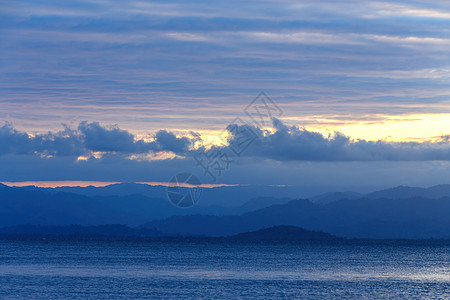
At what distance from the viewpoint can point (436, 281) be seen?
140 metres

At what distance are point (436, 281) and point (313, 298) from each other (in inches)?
1864

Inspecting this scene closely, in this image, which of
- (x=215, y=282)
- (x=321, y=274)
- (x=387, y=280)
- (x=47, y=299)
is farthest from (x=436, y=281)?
(x=47, y=299)

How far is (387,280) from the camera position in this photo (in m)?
140

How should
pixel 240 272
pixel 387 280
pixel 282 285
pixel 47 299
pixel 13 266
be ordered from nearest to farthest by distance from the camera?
1. pixel 47 299
2. pixel 282 285
3. pixel 387 280
4. pixel 240 272
5. pixel 13 266

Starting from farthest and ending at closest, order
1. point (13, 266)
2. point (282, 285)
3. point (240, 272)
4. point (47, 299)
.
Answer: point (13, 266)
point (240, 272)
point (282, 285)
point (47, 299)

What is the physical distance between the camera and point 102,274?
142 meters

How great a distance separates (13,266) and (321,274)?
7872 cm

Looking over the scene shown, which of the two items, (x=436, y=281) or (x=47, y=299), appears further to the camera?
(x=436, y=281)

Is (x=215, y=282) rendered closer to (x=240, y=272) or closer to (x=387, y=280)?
(x=240, y=272)

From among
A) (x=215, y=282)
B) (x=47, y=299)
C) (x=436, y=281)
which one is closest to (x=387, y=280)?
(x=436, y=281)

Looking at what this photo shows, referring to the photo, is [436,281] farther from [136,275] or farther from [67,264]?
[67,264]

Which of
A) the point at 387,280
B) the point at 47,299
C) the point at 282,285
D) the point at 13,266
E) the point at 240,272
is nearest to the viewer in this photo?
the point at 47,299

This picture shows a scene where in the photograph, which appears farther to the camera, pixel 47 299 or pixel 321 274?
pixel 321 274

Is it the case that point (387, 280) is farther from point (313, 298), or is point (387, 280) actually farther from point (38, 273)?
point (38, 273)
